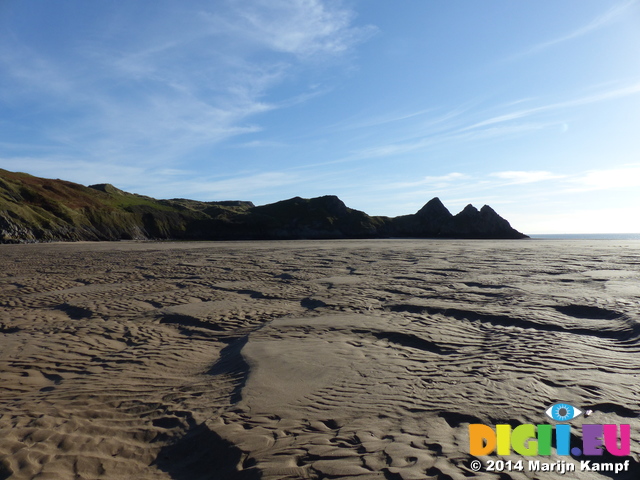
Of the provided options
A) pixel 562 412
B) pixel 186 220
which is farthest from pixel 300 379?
pixel 186 220

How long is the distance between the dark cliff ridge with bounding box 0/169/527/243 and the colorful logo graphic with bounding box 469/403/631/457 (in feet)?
160

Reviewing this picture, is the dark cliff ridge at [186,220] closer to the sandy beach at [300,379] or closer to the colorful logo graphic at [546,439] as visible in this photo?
the sandy beach at [300,379]

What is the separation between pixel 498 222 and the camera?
70.4m

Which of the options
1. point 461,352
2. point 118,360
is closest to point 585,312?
point 461,352

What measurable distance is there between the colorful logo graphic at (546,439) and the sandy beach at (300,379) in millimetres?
87

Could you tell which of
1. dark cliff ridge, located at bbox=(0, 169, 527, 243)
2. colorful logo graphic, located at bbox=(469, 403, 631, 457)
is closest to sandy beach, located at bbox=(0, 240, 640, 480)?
colorful logo graphic, located at bbox=(469, 403, 631, 457)

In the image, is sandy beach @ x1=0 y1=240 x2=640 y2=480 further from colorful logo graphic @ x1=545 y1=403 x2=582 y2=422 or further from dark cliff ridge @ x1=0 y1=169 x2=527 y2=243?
dark cliff ridge @ x1=0 y1=169 x2=527 y2=243

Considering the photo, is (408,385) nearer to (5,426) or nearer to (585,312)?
(5,426)

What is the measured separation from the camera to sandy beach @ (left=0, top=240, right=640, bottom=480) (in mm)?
3020

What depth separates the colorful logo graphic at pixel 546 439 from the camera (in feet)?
9.86

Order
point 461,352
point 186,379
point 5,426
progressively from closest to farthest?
point 5,426
point 186,379
point 461,352

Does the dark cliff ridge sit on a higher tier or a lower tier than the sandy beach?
higher

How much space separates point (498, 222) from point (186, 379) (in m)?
74.1

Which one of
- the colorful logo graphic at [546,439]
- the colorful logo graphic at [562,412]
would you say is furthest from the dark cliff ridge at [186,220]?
the colorful logo graphic at [562,412]
